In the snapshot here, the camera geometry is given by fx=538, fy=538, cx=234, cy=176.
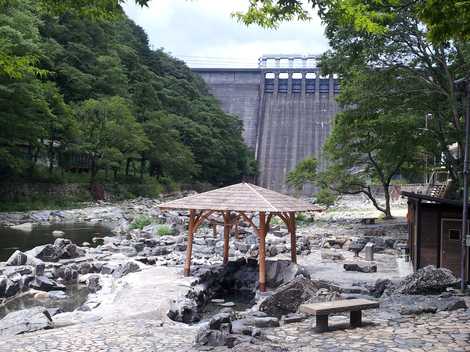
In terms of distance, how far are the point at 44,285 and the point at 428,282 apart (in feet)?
32.2

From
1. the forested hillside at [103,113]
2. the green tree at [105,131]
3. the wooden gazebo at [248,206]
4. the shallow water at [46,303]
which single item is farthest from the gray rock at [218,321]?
the green tree at [105,131]

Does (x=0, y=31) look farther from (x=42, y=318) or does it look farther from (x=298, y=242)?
(x=42, y=318)

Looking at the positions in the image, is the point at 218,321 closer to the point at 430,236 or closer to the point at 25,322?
the point at 25,322

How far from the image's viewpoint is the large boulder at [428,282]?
34.5ft

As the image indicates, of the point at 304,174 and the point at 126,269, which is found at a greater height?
the point at 304,174

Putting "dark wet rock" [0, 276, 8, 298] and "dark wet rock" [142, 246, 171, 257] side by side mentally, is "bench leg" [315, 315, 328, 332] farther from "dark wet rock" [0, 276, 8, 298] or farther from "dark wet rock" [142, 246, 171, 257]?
"dark wet rock" [142, 246, 171, 257]

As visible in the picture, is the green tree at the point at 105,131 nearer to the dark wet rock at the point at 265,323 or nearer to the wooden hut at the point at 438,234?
the wooden hut at the point at 438,234

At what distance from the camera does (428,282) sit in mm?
10594

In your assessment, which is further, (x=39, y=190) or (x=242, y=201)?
(x=39, y=190)

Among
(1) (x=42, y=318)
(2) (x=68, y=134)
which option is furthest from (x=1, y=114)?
(1) (x=42, y=318)

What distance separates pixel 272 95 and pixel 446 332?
8705cm

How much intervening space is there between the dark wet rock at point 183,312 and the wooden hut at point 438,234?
614cm

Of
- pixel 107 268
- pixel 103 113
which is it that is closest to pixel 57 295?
pixel 107 268

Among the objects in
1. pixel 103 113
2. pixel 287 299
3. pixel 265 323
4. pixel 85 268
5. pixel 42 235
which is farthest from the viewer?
pixel 103 113
